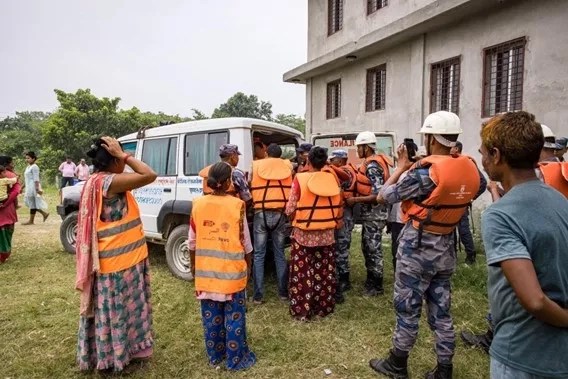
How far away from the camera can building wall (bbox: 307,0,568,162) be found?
6.58 meters

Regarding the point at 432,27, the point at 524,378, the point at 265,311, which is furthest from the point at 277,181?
the point at 432,27

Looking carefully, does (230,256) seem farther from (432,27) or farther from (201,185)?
(432,27)

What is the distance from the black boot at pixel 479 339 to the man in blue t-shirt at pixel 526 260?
94.3 inches

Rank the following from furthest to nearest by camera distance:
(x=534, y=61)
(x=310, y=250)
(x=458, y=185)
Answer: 1. (x=534, y=61)
2. (x=310, y=250)
3. (x=458, y=185)

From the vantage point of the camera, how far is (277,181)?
14.5ft

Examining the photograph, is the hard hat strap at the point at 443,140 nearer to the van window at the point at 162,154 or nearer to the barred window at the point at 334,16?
the van window at the point at 162,154

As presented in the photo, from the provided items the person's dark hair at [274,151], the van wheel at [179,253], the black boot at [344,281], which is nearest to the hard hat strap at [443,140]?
the person's dark hair at [274,151]

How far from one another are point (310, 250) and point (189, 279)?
6.58 feet

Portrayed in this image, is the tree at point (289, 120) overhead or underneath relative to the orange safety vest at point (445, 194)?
overhead

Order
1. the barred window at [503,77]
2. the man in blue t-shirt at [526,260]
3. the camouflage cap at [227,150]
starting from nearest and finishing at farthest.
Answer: the man in blue t-shirt at [526,260], the camouflage cap at [227,150], the barred window at [503,77]

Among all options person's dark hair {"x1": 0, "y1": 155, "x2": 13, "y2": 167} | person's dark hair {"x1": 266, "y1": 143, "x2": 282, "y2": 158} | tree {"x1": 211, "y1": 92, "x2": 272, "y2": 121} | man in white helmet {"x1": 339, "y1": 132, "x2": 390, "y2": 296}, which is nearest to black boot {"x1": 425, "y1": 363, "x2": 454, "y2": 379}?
man in white helmet {"x1": 339, "y1": 132, "x2": 390, "y2": 296}

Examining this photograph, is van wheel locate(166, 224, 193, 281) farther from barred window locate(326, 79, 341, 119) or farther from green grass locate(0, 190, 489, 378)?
barred window locate(326, 79, 341, 119)

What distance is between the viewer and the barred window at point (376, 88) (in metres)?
10.7

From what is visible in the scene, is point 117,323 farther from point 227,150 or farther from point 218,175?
point 227,150
